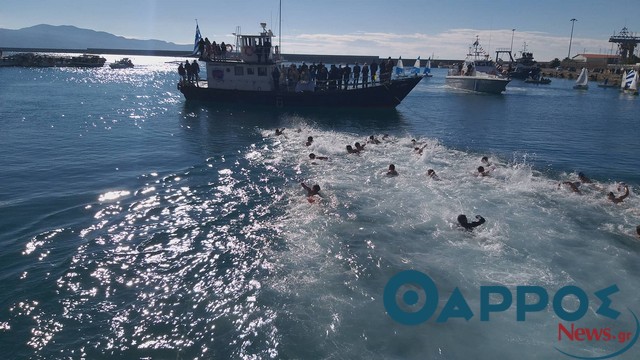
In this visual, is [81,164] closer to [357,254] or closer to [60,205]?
[60,205]

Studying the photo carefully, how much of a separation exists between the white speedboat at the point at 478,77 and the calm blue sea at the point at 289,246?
121 ft

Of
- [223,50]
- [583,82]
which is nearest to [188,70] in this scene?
[223,50]

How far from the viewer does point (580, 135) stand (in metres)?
28.1

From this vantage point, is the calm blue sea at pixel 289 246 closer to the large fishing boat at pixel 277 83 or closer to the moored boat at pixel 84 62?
the large fishing boat at pixel 277 83

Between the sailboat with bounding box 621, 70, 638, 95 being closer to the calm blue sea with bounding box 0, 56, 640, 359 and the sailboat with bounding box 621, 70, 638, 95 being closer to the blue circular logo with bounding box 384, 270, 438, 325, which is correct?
the calm blue sea with bounding box 0, 56, 640, 359

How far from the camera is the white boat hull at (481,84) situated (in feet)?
186

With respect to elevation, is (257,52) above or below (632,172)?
above

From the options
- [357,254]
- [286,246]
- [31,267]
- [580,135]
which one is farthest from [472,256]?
[580,135]

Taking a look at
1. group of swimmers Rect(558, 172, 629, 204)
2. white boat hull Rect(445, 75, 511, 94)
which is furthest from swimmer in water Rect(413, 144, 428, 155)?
white boat hull Rect(445, 75, 511, 94)

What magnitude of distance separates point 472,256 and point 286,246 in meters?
4.85

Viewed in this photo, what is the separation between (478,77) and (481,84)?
1.67m

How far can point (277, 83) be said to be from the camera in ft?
118

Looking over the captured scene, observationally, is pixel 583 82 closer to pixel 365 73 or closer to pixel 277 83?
pixel 365 73

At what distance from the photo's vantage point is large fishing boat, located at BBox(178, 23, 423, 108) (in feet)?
115
